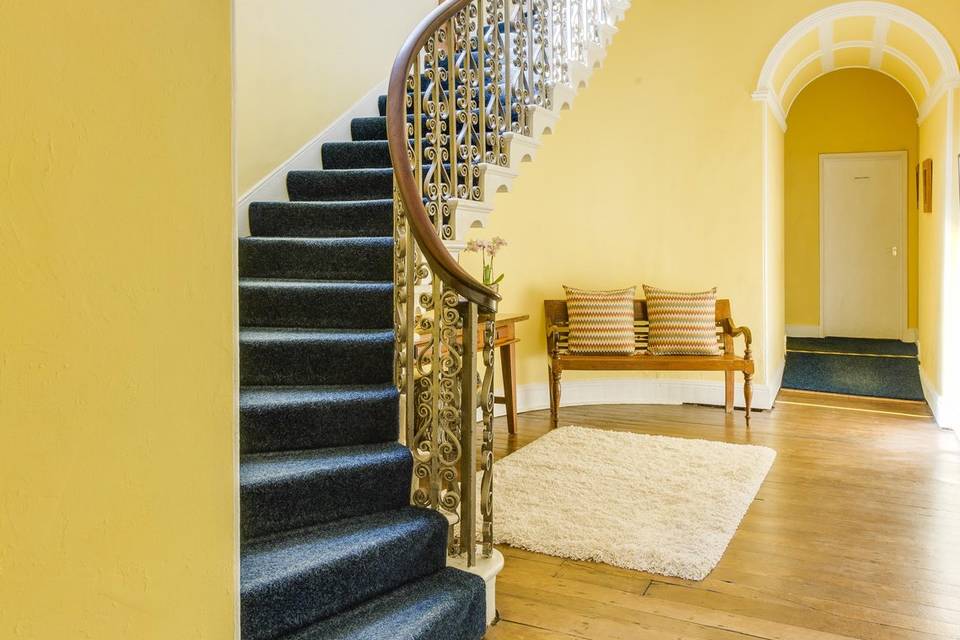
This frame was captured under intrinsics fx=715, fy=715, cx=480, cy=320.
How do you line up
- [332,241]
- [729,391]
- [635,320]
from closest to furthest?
1. [332,241]
2. [729,391]
3. [635,320]

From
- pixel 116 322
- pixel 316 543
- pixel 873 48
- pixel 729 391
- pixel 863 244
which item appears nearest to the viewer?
pixel 116 322

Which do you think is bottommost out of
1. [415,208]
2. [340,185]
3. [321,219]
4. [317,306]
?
[317,306]

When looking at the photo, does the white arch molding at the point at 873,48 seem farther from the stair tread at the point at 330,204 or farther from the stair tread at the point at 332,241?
the stair tread at the point at 332,241

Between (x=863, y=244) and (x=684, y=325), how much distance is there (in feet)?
14.3

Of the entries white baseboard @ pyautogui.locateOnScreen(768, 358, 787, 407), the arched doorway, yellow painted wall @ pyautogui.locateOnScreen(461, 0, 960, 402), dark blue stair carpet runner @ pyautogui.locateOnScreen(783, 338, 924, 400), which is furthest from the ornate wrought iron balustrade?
dark blue stair carpet runner @ pyautogui.locateOnScreen(783, 338, 924, 400)

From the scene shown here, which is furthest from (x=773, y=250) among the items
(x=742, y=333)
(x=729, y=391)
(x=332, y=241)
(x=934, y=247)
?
(x=332, y=241)

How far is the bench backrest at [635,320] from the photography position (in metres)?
5.46

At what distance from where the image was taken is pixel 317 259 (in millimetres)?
3246

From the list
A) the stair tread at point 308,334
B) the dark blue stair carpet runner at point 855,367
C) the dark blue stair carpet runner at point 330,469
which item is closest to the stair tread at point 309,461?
the dark blue stair carpet runner at point 330,469

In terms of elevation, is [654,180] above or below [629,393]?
above

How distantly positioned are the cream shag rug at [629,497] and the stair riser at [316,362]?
3.16ft

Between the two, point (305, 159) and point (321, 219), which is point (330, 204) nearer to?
point (321, 219)

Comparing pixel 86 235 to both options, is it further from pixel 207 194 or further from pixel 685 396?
pixel 685 396

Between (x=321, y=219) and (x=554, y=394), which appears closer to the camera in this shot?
(x=321, y=219)
